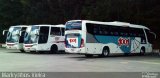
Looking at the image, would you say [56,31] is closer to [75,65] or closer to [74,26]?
[74,26]

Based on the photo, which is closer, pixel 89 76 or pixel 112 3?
pixel 89 76

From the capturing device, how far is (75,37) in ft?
96.2

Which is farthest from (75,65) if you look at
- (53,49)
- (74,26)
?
(53,49)

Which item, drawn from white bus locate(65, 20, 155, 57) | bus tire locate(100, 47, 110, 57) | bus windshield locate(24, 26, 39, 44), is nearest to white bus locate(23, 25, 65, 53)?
bus windshield locate(24, 26, 39, 44)

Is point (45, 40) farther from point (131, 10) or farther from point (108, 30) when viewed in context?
point (131, 10)

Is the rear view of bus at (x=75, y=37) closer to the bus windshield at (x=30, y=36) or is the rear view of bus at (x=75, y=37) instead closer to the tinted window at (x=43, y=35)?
the tinted window at (x=43, y=35)

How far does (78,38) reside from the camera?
29.1 meters

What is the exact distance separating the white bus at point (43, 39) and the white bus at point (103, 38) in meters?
6.38

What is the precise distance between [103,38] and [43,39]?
789 cm

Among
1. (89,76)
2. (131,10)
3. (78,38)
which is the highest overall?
(131,10)

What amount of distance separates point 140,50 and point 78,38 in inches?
348

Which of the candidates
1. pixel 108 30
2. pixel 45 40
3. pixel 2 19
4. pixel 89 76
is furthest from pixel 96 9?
pixel 89 76

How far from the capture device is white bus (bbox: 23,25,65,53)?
36312 mm

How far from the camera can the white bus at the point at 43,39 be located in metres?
36.3
